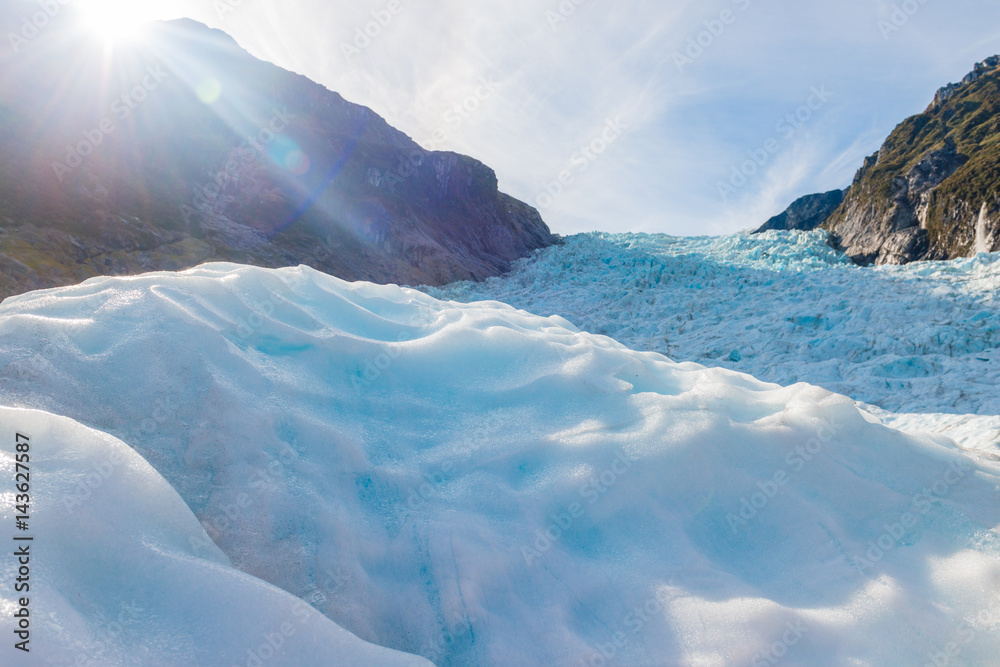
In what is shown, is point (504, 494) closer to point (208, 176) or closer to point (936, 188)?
point (936, 188)

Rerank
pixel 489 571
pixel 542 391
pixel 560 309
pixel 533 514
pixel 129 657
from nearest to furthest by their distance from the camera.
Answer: pixel 129 657
pixel 489 571
pixel 533 514
pixel 542 391
pixel 560 309

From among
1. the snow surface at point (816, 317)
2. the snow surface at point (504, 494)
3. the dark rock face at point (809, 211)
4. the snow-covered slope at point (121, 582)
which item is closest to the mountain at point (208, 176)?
the snow surface at point (816, 317)

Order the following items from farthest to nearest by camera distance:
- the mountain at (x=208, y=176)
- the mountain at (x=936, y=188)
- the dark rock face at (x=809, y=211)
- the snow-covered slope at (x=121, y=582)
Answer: the dark rock face at (x=809, y=211)
the mountain at (x=936, y=188)
the mountain at (x=208, y=176)
the snow-covered slope at (x=121, y=582)

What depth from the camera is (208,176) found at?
20.1 m

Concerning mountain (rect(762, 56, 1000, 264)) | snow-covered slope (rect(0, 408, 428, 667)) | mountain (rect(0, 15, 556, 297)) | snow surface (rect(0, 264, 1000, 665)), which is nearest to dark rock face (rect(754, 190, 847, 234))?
mountain (rect(762, 56, 1000, 264))

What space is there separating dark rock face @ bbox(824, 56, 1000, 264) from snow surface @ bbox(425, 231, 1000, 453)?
5.40ft

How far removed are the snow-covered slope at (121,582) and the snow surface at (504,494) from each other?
19 mm

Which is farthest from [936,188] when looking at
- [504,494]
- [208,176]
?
[208,176]

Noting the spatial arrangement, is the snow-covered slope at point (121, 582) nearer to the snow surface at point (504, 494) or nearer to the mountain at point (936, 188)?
the snow surface at point (504, 494)

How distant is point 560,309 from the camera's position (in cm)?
1741

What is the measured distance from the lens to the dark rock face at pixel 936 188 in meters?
15.1

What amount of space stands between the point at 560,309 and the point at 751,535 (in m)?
14.9

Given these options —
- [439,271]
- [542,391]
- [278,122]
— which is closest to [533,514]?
[542,391]

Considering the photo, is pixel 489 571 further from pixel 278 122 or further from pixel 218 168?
pixel 278 122
